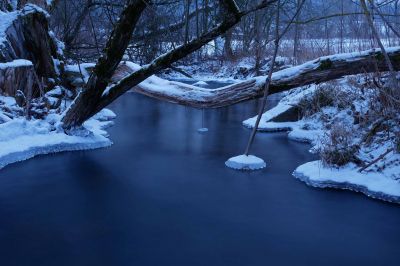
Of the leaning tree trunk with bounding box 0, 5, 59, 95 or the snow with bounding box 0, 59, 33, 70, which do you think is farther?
the leaning tree trunk with bounding box 0, 5, 59, 95

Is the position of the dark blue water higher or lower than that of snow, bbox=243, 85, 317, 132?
lower

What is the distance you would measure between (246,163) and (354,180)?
1.75 metres

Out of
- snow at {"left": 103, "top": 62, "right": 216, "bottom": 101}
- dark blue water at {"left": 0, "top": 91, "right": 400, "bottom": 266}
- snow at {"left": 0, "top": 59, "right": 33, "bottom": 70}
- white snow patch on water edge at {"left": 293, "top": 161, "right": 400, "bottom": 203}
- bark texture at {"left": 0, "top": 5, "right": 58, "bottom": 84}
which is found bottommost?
dark blue water at {"left": 0, "top": 91, "right": 400, "bottom": 266}

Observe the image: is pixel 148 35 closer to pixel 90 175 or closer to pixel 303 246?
pixel 90 175

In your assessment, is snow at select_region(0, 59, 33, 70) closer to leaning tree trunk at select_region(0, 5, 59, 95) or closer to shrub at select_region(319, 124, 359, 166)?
leaning tree trunk at select_region(0, 5, 59, 95)

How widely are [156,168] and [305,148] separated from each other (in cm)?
299

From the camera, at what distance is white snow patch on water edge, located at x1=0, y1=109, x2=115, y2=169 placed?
7.54 m

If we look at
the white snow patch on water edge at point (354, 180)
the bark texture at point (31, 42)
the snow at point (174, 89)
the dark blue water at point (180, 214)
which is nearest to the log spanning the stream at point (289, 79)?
the snow at point (174, 89)

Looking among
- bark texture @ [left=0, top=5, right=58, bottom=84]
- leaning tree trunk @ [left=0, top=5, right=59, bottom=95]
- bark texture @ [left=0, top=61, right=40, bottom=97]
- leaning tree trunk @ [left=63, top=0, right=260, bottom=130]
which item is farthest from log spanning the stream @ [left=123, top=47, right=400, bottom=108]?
bark texture @ [left=0, top=5, right=58, bottom=84]

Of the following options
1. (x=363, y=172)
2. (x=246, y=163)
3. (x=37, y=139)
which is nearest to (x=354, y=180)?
(x=363, y=172)

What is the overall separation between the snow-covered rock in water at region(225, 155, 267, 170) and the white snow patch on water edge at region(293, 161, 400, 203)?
2.41ft

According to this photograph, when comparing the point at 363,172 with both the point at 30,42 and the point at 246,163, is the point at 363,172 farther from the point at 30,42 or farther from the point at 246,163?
the point at 30,42

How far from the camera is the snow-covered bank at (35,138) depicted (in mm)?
7555

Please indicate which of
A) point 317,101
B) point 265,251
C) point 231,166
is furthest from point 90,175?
point 317,101
